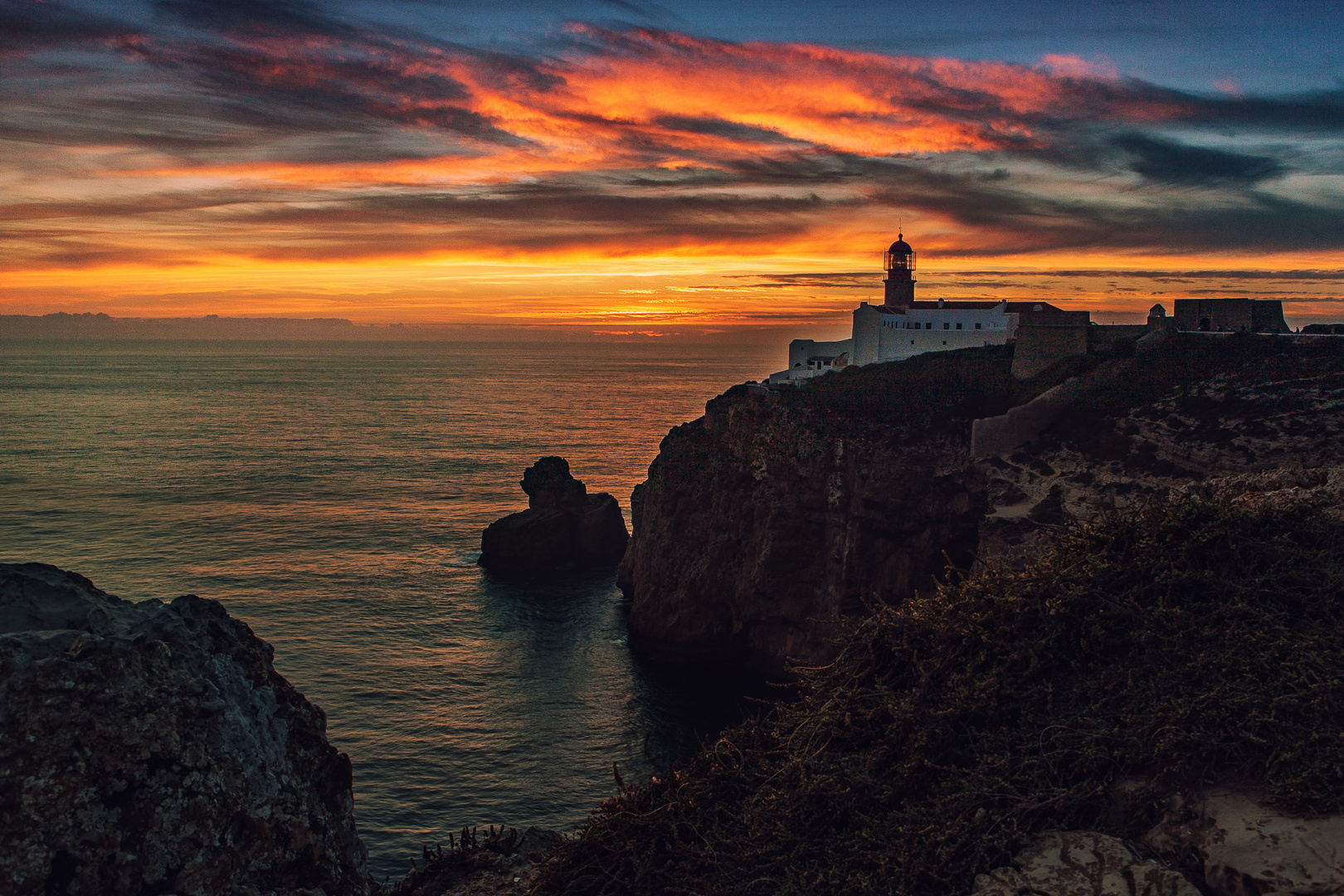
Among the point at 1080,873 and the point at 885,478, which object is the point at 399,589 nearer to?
the point at 885,478

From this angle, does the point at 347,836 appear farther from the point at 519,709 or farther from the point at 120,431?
the point at 120,431

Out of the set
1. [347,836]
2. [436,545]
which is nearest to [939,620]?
[347,836]

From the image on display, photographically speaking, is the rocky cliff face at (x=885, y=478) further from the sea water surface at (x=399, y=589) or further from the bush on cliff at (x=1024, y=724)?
the bush on cliff at (x=1024, y=724)

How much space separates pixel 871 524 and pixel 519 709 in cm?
1570

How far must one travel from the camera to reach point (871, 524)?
34.4 metres

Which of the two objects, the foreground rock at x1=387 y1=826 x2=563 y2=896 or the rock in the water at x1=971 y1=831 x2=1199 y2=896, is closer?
the rock in the water at x1=971 y1=831 x2=1199 y2=896

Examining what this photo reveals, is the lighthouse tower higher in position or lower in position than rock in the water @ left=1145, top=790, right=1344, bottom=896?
higher

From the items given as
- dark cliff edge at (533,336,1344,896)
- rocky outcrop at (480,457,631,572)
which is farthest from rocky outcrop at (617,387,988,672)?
dark cliff edge at (533,336,1344,896)

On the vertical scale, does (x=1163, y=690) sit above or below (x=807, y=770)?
above

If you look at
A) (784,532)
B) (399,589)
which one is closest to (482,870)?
(784,532)

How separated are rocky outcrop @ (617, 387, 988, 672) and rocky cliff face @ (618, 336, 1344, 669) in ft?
0.21

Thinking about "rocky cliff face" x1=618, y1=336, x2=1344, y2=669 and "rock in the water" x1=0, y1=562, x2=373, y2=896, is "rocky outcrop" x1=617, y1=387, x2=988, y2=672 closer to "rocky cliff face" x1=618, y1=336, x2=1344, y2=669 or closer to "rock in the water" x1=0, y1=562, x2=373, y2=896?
"rocky cliff face" x1=618, y1=336, x2=1344, y2=669

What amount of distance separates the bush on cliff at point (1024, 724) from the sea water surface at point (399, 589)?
60.5 inches

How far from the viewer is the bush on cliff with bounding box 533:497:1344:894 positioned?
7.39 meters
